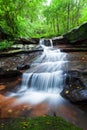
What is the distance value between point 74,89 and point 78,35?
6.59 metres

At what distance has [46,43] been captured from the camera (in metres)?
13.6

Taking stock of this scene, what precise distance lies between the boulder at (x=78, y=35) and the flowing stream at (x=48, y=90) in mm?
3987

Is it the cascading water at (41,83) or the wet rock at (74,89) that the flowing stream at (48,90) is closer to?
the cascading water at (41,83)

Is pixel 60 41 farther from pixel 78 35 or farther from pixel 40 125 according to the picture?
pixel 40 125

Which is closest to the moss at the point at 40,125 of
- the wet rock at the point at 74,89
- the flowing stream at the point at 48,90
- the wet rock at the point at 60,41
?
the flowing stream at the point at 48,90

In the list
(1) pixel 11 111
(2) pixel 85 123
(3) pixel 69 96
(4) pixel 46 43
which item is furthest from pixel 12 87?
(4) pixel 46 43

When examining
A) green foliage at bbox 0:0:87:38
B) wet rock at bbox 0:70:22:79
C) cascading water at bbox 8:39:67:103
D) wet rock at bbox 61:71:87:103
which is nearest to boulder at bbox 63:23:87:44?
cascading water at bbox 8:39:67:103

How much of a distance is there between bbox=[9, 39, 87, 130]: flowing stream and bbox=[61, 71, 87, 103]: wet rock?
220 millimetres

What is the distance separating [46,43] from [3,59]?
5112mm

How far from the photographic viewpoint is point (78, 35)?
11273 mm

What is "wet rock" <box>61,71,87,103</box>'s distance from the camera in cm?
511

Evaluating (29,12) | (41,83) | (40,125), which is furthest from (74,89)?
(29,12)

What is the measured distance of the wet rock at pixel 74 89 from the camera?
5.11 meters

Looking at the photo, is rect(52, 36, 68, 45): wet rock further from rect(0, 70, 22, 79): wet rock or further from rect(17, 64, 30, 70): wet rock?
rect(0, 70, 22, 79): wet rock
